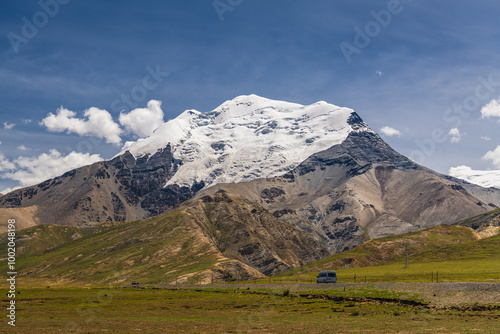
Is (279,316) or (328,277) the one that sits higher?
(279,316)

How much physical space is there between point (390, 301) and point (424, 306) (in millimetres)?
7409

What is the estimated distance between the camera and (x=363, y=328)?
50125 mm

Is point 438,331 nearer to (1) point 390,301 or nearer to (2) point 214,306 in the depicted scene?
(1) point 390,301

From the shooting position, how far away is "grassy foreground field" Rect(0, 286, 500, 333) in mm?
51438

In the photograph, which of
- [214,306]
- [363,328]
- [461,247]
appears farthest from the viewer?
[461,247]

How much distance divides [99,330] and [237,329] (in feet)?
50.2

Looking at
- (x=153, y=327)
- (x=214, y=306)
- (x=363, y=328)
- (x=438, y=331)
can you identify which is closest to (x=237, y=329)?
(x=153, y=327)

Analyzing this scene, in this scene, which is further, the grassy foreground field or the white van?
the white van

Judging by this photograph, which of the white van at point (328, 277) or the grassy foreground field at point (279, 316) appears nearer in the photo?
the grassy foreground field at point (279, 316)

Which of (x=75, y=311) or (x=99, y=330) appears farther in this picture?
(x=75, y=311)

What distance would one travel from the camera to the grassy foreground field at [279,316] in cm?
5144

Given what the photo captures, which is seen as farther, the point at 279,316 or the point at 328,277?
the point at 328,277

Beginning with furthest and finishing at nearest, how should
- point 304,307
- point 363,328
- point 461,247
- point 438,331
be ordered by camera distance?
point 461,247 → point 304,307 → point 363,328 → point 438,331

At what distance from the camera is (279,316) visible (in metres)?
63.7
